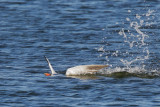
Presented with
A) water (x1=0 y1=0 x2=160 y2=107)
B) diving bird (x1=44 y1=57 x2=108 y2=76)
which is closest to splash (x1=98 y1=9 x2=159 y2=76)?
water (x1=0 y1=0 x2=160 y2=107)

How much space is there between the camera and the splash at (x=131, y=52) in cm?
2202

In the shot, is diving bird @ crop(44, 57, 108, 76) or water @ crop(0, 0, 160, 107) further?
diving bird @ crop(44, 57, 108, 76)

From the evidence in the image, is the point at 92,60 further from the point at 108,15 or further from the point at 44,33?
the point at 108,15

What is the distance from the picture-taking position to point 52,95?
18.5 m

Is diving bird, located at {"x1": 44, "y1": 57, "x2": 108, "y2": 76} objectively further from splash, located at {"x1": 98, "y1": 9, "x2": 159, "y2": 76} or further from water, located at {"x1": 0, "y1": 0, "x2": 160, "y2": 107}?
splash, located at {"x1": 98, "y1": 9, "x2": 159, "y2": 76}

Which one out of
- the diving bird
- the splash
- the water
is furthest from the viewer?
the splash

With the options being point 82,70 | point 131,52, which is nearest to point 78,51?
point 131,52

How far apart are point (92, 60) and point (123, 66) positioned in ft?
6.05

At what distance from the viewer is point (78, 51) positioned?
26266 mm

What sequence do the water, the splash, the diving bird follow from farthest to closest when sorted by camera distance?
the splash, the diving bird, the water

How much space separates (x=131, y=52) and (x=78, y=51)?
236cm

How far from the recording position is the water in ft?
60.2

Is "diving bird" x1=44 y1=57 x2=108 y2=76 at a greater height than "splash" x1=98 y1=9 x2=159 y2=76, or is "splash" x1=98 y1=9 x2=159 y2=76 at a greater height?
"diving bird" x1=44 y1=57 x2=108 y2=76

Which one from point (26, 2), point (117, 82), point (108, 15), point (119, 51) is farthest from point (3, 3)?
point (117, 82)
